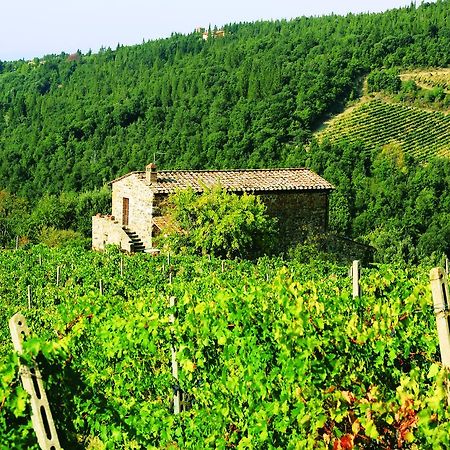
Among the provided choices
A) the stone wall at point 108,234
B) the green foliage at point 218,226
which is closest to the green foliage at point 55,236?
the stone wall at point 108,234

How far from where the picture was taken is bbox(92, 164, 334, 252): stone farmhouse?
21.8 m

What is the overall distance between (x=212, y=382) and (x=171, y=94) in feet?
192

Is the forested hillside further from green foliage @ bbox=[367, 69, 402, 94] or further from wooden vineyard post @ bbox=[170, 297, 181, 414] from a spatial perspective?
wooden vineyard post @ bbox=[170, 297, 181, 414]

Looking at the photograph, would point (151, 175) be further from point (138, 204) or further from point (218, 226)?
point (218, 226)

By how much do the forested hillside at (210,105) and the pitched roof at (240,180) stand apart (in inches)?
820

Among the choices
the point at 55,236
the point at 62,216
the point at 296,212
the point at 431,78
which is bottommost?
the point at 55,236

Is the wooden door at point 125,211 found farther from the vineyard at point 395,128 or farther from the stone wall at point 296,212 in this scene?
the vineyard at point 395,128

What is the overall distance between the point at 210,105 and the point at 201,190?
117 ft

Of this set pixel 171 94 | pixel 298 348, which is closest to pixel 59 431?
pixel 298 348

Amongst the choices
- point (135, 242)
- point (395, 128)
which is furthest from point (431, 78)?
point (135, 242)

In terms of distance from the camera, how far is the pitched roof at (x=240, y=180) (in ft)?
72.4

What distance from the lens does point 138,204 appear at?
22.4m

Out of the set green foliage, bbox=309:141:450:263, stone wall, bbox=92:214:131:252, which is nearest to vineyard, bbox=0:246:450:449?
stone wall, bbox=92:214:131:252

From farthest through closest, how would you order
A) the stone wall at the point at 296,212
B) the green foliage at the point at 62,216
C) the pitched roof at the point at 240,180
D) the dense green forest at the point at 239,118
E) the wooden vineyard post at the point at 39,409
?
the dense green forest at the point at 239,118 < the green foliage at the point at 62,216 < the stone wall at the point at 296,212 < the pitched roof at the point at 240,180 < the wooden vineyard post at the point at 39,409
